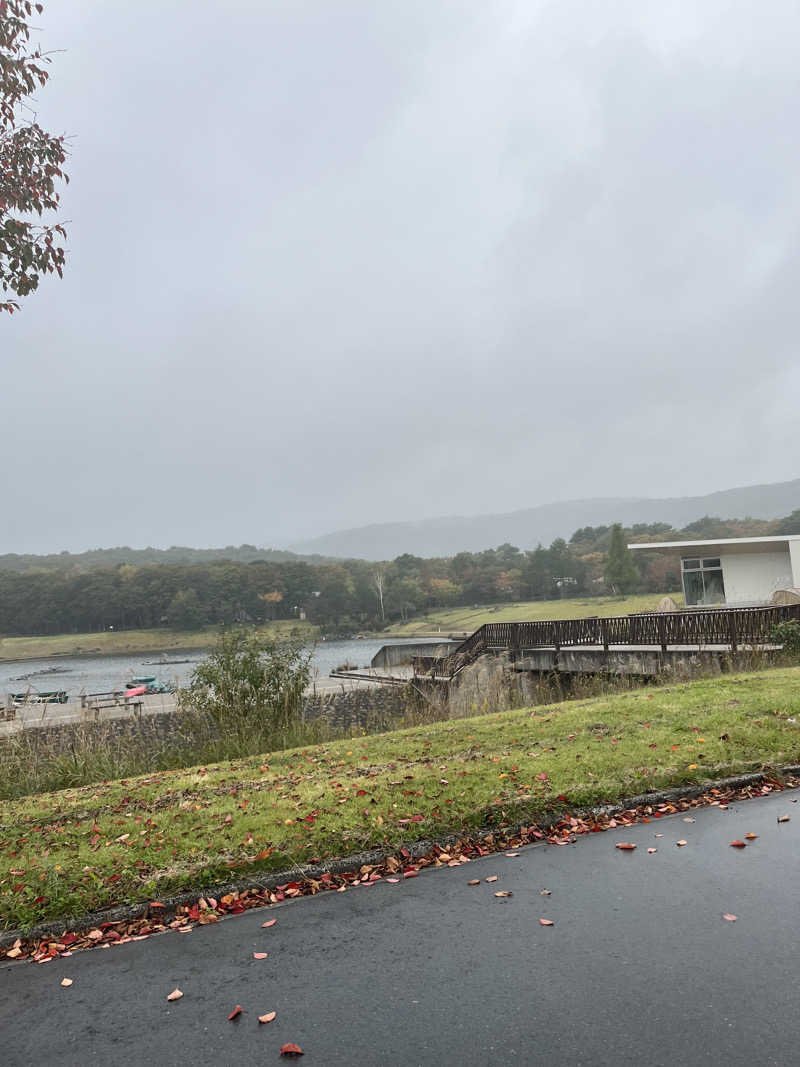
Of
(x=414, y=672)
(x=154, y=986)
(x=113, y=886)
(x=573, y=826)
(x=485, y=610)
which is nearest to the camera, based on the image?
(x=154, y=986)

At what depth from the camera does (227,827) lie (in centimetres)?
574

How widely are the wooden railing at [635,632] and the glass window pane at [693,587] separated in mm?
15989

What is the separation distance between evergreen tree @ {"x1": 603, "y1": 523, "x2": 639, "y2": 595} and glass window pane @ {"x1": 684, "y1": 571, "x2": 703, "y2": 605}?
67.9m

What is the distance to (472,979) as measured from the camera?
3.45 meters

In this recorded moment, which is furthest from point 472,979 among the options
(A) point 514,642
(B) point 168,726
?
(A) point 514,642

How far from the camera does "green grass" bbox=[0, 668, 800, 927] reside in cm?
502

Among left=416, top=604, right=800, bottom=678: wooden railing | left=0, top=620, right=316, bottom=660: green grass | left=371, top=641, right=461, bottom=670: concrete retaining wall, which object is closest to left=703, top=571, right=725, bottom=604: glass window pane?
left=371, top=641, right=461, bottom=670: concrete retaining wall

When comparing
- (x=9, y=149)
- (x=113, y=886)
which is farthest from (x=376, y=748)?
(x=9, y=149)

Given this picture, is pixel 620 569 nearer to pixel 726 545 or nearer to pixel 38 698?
pixel 726 545

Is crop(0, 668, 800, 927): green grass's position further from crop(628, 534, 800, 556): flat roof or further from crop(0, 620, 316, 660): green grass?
crop(0, 620, 316, 660): green grass

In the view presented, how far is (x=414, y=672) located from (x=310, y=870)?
79.8 ft

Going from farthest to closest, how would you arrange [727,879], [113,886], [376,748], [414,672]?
[414,672] < [376,748] < [113,886] < [727,879]

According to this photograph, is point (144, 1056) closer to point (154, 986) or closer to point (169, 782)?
point (154, 986)

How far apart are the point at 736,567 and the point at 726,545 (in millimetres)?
1743
